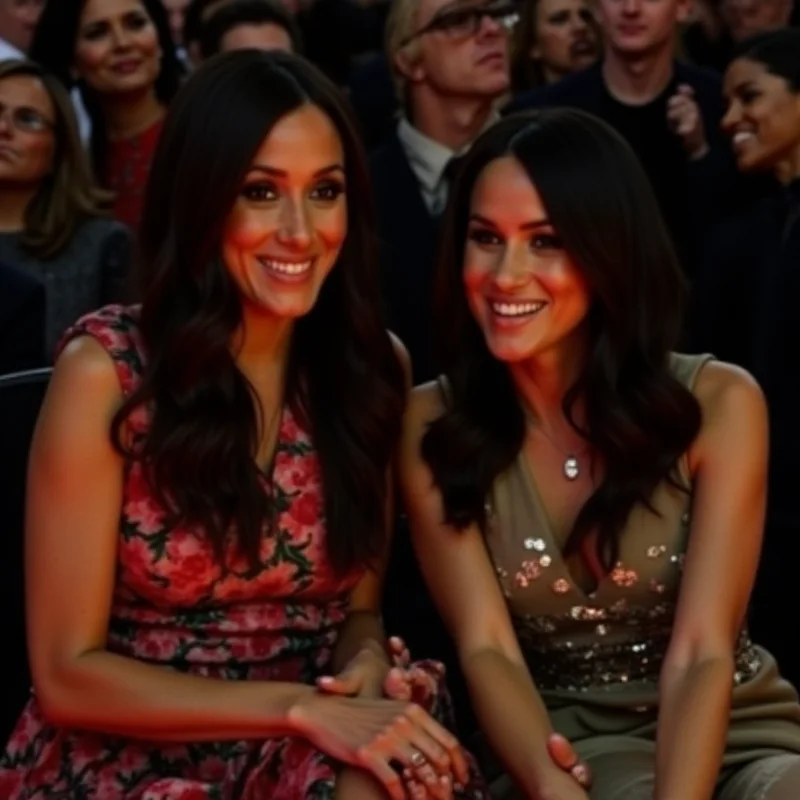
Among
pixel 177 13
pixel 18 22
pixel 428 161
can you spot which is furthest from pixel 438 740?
pixel 177 13

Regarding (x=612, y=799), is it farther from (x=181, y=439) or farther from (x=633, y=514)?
(x=181, y=439)

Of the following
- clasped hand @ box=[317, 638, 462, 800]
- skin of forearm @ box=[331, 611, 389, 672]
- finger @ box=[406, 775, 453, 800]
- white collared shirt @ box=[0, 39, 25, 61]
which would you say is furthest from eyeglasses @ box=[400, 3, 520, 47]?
finger @ box=[406, 775, 453, 800]

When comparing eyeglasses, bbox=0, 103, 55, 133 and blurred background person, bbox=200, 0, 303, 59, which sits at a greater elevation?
blurred background person, bbox=200, 0, 303, 59

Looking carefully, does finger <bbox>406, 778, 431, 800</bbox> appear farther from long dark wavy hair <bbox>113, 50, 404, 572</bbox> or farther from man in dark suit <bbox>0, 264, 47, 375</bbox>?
man in dark suit <bbox>0, 264, 47, 375</bbox>

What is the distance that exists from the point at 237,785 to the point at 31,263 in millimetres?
2481

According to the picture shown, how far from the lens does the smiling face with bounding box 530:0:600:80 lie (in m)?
6.54

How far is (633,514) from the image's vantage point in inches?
130

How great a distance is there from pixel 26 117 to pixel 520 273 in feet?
8.26

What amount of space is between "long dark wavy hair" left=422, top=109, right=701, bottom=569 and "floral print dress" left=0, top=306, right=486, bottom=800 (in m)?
0.24

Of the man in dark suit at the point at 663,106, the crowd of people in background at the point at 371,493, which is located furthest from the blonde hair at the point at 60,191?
the crowd of people in background at the point at 371,493

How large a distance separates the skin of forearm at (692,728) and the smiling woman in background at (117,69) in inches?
118

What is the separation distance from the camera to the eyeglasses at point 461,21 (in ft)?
18.3

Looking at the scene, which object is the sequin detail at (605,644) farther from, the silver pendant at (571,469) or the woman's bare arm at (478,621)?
the silver pendant at (571,469)

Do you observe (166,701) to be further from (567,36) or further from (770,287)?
(567,36)
